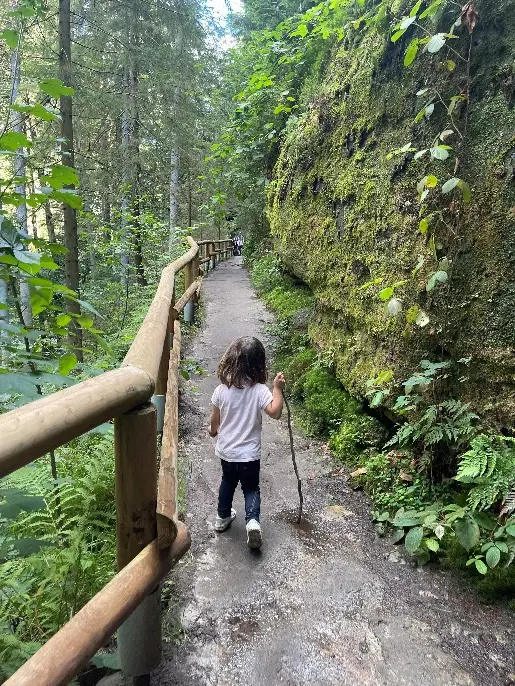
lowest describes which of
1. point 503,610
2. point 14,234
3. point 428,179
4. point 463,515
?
point 503,610

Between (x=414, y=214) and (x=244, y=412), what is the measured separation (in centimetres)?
250

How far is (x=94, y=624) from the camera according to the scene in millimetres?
1347

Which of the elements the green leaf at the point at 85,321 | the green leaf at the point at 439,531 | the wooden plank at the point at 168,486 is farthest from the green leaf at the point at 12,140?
the green leaf at the point at 439,531

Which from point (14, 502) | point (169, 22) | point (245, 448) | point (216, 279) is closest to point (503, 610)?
point (245, 448)

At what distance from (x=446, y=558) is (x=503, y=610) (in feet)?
1.56

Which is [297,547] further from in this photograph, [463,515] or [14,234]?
[14,234]

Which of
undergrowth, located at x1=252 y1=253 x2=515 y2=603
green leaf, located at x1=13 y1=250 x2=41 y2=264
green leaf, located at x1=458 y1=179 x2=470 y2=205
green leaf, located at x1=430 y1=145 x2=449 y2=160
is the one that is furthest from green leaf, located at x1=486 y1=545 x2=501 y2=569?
green leaf, located at x1=13 y1=250 x2=41 y2=264

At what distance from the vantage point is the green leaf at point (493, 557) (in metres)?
2.89

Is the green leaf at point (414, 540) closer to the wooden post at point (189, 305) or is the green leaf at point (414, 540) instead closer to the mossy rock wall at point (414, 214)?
the mossy rock wall at point (414, 214)

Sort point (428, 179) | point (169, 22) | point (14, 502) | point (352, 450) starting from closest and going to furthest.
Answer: point (14, 502) < point (428, 179) < point (352, 450) < point (169, 22)

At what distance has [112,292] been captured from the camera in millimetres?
12281

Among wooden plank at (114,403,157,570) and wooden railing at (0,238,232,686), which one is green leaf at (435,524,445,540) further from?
wooden plank at (114,403,157,570)

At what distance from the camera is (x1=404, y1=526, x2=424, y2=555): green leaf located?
129 inches

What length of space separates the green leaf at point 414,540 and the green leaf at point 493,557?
0.47 m
